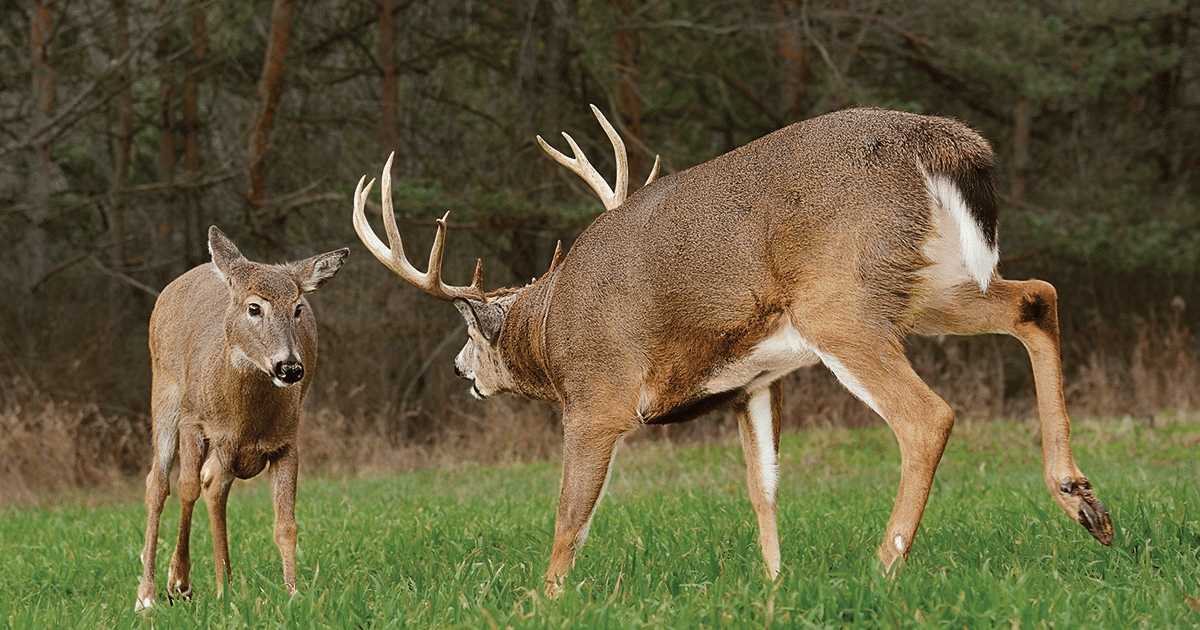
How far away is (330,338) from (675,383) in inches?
462

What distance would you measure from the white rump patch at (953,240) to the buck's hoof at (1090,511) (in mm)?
717

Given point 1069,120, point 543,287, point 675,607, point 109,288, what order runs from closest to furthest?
point 675,607 → point 543,287 → point 109,288 → point 1069,120

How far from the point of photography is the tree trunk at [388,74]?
1609 cm

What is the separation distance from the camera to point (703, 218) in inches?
180

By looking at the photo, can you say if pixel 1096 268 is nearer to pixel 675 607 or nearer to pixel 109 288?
pixel 109 288

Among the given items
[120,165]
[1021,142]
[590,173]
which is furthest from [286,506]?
[1021,142]

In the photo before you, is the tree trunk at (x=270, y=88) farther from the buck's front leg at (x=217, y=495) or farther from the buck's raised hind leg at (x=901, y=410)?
the buck's raised hind leg at (x=901, y=410)

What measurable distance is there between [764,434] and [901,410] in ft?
3.46

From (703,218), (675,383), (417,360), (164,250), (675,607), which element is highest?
(703,218)

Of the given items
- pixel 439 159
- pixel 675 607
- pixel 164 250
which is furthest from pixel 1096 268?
pixel 675 607

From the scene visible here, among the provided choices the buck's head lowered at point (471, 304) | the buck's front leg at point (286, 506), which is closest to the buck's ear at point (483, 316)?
the buck's head lowered at point (471, 304)

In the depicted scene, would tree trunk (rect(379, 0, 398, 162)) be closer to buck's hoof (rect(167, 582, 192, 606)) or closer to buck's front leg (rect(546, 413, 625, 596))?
buck's hoof (rect(167, 582, 192, 606))

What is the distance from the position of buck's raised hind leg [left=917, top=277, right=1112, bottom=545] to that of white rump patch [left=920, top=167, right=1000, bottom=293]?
0.50 feet

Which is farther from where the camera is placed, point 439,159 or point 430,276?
point 439,159
